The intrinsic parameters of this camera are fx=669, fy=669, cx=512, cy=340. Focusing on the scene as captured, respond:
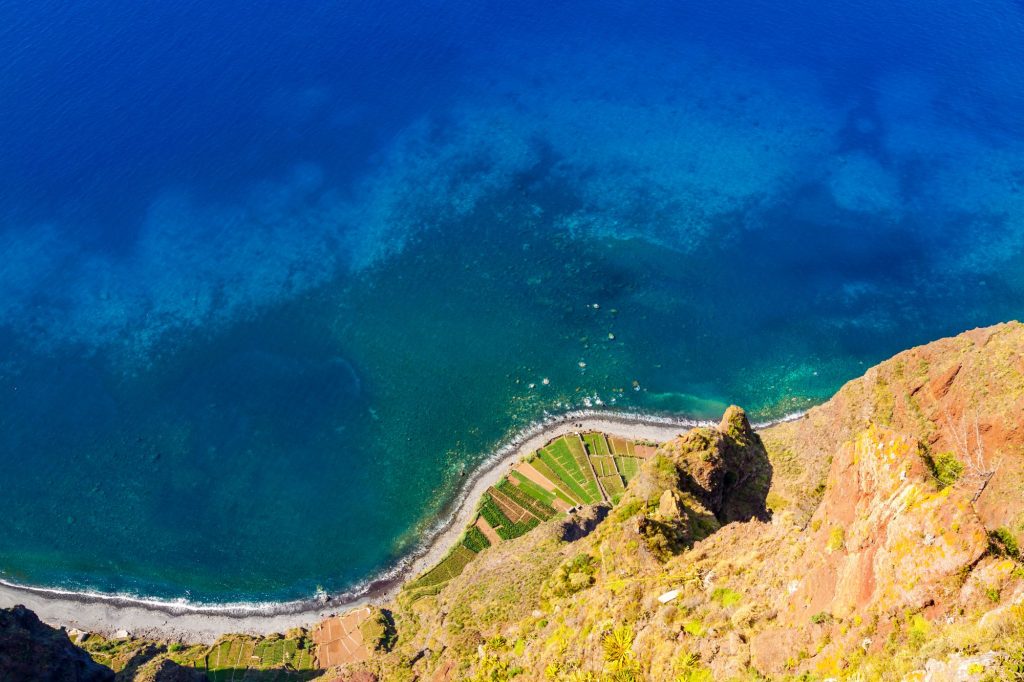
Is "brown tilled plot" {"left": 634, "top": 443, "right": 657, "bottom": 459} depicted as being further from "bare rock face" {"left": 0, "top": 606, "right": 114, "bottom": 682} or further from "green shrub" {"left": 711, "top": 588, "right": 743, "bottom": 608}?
"bare rock face" {"left": 0, "top": 606, "right": 114, "bottom": 682}

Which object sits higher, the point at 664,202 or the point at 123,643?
the point at 664,202

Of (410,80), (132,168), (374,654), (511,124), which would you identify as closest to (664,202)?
(511,124)

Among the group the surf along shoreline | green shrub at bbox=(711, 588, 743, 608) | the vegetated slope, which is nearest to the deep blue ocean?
the surf along shoreline

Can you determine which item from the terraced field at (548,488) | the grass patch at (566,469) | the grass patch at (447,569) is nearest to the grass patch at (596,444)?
the terraced field at (548,488)

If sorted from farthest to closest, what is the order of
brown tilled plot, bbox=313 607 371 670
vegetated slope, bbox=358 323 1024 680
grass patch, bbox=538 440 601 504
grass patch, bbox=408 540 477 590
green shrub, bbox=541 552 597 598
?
grass patch, bbox=538 440 601 504, grass patch, bbox=408 540 477 590, brown tilled plot, bbox=313 607 371 670, green shrub, bbox=541 552 597 598, vegetated slope, bbox=358 323 1024 680

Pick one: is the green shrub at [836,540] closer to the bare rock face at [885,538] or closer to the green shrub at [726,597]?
the bare rock face at [885,538]

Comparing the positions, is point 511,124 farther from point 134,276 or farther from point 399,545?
point 399,545
